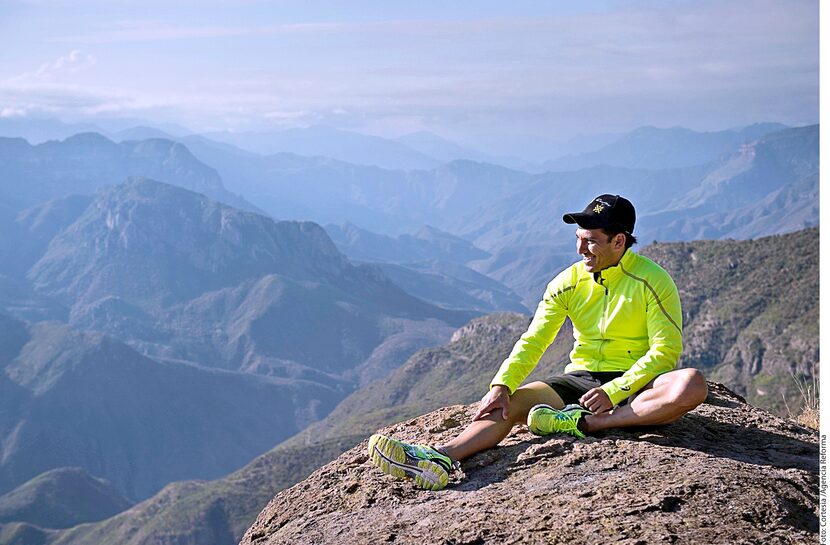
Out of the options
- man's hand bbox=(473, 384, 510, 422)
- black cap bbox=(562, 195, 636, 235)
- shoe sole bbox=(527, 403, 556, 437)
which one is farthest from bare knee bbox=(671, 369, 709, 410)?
man's hand bbox=(473, 384, 510, 422)

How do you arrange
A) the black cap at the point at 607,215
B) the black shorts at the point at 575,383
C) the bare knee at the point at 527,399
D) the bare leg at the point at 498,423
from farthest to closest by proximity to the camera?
the black shorts at the point at 575,383
the bare knee at the point at 527,399
the bare leg at the point at 498,423
the black cap at the point at 607,215

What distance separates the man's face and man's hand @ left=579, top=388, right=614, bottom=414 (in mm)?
1330

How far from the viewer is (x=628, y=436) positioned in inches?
394

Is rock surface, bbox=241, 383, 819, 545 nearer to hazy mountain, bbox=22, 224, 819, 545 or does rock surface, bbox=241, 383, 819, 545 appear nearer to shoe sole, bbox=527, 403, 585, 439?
shoe sole, bbox=527, 403, 585, 439

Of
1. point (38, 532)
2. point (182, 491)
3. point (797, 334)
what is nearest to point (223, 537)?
point (182, 491)

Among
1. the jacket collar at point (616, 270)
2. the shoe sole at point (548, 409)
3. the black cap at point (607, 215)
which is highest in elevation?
the black cap at point (607, 215)

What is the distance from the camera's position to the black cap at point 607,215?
9789 millimetres

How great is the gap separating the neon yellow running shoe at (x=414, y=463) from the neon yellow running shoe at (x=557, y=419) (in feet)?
3.51

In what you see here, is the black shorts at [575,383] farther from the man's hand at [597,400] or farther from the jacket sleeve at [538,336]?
the man's hand at [597,400]

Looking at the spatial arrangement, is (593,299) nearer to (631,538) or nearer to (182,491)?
(631,538)

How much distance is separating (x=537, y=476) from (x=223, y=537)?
499ft

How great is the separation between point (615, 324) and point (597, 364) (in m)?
0.61

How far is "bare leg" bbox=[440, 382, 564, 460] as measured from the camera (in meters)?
9.90

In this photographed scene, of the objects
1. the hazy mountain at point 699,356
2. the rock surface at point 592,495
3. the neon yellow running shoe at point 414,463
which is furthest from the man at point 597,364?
the hazy mountain at point 699,356
